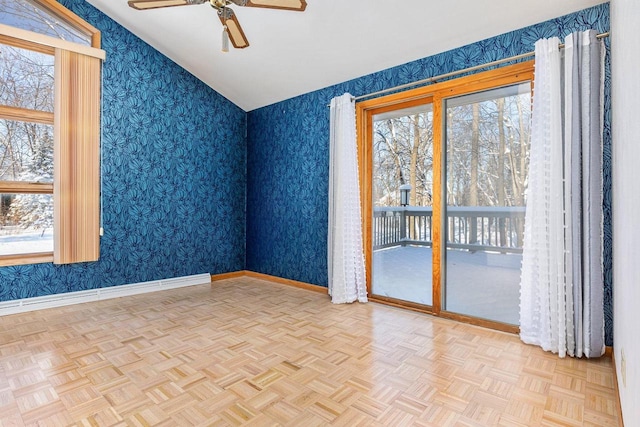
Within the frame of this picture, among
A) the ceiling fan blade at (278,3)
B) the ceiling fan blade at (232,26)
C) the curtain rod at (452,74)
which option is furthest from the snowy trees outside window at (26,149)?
the curtain rod at (452,74)

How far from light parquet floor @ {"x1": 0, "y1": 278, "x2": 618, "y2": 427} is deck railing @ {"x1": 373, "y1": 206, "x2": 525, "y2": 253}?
2.31 feet

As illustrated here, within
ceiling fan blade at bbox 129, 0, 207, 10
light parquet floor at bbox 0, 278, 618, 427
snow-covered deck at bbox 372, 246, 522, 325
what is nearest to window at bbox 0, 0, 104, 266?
light parquet floor at bbox 0, 278, 618, 427

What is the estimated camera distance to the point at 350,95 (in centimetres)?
362

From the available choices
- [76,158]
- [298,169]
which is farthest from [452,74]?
[76,158]

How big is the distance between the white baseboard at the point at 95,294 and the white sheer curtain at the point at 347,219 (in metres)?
1.91

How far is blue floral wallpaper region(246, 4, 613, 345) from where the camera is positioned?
10.5 feet

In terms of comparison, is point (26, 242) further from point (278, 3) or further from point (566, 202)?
point (566, 202)

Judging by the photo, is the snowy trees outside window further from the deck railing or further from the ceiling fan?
the deck railing

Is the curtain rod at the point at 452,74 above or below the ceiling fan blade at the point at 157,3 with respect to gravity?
below

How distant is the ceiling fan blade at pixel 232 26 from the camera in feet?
7.43

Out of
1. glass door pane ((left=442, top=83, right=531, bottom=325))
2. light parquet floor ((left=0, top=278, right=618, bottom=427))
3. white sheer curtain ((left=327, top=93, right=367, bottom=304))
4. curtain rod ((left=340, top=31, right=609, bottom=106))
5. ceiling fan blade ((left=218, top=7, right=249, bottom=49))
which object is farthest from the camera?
white sheer curtain ((left=327, top=93, right=367, bottom=304))

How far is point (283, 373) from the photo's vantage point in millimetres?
1998

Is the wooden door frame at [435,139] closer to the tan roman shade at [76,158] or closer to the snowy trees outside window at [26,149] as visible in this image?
the tan roman shade at [76,158]

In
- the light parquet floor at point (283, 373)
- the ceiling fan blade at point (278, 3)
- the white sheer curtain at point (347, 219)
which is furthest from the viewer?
the white sheer curtain at point (347, 219)
